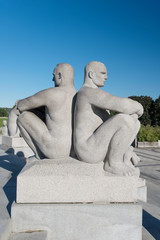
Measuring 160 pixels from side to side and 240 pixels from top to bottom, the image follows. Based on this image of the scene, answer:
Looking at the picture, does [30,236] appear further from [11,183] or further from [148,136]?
[148,136]

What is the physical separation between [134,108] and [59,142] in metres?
1.17

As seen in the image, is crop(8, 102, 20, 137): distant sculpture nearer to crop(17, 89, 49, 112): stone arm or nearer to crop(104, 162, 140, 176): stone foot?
crop(17, 89, 49, 112): stone arm

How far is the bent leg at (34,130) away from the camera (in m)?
3.01

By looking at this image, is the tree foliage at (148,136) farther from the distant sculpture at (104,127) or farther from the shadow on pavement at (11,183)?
the distant sculpture at (104,127)

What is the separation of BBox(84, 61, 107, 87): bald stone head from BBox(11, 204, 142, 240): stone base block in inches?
67.1

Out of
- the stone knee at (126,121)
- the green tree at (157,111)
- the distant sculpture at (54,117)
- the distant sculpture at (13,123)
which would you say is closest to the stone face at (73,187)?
the distant sculpture at (54,117)

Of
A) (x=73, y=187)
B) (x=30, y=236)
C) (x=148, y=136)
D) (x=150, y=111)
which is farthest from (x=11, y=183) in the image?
(x=150, y=111)

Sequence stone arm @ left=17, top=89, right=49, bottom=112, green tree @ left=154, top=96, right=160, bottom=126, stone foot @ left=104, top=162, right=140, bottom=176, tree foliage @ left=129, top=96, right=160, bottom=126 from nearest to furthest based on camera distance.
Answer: stone foot @ left=104, top=162, right=140, bottom=176 < stone arm @ left=17, top=89, right=49, bottom=112 < green tree @ left=154, top=96, right=160, bottom=126 < tree foliage @ left=129, top=96, right=160, bottom=126

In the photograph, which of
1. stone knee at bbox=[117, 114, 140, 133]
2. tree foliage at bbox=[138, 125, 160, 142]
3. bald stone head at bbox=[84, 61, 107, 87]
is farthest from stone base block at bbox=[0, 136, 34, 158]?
tree foliage at bbox=[138, 125, 160, 142]

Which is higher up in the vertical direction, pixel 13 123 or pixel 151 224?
pixel 13 123

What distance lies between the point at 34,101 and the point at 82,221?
5.76 feet

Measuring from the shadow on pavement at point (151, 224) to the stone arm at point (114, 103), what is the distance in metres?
1.78

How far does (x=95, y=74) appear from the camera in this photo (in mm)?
3002

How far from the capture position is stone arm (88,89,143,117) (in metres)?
2.61
